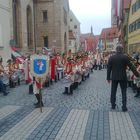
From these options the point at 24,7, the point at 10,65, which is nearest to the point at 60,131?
the point at 10,65

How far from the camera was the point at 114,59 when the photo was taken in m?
9.05

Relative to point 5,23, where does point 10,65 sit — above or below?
below

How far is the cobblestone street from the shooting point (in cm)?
646

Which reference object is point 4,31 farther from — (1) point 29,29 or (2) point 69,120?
(1) point 29,29

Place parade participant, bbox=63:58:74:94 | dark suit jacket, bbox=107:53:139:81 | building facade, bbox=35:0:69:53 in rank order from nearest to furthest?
dark suit jacket, bbox=107:53:139:81
parade participant, bbox=63:58:74:94
building facade, bbox=35:0:69:53

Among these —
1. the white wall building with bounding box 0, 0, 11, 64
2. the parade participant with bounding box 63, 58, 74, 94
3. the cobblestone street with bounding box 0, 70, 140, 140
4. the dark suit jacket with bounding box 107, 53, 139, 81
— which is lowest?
the cobblestone street with bounding box 0, 70, 140, 140

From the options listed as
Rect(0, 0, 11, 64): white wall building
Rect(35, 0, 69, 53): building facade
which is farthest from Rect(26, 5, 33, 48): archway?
Rect(0, 0, 11, 64): white wall building

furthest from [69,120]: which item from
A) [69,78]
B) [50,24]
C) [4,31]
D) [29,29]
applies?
[50,24]

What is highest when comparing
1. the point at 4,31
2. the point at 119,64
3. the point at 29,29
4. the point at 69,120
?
the point at 29,29

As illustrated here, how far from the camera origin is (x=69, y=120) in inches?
304

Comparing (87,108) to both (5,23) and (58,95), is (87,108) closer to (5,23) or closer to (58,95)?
(58,95)

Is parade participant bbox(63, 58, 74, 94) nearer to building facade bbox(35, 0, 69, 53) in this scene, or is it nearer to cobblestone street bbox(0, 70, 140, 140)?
cobblestone street bbox(0, 70, 140, 140)

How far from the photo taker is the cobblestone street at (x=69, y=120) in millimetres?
6457

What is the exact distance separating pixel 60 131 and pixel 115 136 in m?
1.18
